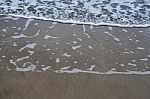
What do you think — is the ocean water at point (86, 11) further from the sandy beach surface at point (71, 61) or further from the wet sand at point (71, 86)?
the wet sand at point (71, 86)

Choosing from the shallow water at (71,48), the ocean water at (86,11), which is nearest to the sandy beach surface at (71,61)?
the shallow water at (71,48)

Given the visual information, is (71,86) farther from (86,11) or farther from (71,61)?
(86,11)

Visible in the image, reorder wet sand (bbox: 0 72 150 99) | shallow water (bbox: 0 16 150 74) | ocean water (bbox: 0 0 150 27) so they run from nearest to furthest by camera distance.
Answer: wet sand (bbox: 0 72 150 99) → shallow water (bbox: 0 16 150 74) → ocean water (bbox: 0 0 150 27)

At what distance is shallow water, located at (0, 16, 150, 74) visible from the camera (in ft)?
6.35

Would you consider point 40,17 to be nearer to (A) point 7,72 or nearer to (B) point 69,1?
(B) point 69,1

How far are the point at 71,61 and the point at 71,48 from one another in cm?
19

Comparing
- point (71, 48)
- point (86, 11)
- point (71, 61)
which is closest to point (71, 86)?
point (71, 61)

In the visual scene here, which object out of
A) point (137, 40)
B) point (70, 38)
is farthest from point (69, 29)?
point (137, 40)

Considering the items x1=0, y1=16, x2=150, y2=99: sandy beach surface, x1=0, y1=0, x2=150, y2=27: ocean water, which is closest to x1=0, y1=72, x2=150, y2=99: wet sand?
x1=0, y1=16, x2=150, y2=99: sandy beach surface

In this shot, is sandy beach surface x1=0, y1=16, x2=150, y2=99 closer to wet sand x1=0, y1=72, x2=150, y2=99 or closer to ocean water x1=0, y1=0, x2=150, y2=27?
wet sand x1=0, y1=72, x2=150, y2=99

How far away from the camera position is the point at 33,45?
7.11ft

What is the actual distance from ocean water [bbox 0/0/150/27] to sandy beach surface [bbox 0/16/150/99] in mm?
117

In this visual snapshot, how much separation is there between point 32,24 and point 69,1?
0.70 m

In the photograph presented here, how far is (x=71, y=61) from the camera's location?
199cm
